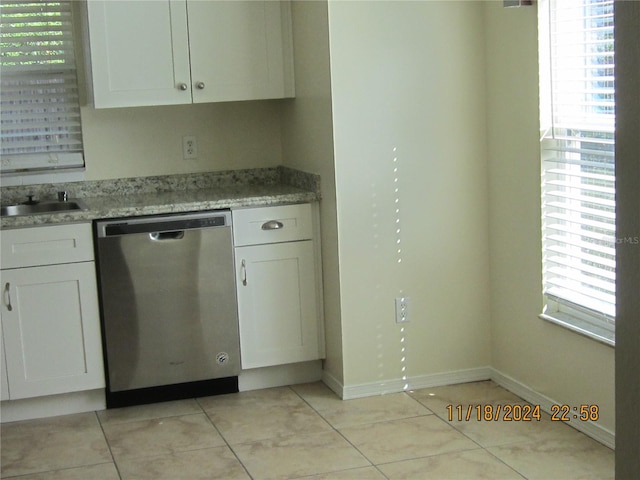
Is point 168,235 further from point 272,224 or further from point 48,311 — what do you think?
point 48,311

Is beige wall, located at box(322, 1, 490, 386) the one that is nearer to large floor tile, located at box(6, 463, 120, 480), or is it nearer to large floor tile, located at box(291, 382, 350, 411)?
large floor tile, located at box(291, 382, 350, 411)

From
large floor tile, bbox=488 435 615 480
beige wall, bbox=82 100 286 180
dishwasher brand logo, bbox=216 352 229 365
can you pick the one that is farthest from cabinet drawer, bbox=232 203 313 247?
large floor tile, bbox=488 435 615 480

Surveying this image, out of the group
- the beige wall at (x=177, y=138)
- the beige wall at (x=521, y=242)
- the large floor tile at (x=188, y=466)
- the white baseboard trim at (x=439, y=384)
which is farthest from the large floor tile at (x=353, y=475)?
the beige wall at (x=177, y=138)

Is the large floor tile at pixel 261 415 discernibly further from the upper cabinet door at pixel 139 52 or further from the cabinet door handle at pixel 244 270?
the upper cabinet door at pixel 139 52

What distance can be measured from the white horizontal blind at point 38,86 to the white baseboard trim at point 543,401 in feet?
7.35

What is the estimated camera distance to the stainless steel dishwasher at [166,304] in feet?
11.8

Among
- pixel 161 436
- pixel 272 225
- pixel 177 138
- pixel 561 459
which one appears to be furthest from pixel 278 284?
pixel 561 459

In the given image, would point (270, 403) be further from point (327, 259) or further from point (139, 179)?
point (139, 179)

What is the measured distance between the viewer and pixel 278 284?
3.79 meters

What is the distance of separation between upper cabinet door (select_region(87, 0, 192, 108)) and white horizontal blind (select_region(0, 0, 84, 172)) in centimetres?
33

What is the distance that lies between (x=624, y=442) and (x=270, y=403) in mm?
3121

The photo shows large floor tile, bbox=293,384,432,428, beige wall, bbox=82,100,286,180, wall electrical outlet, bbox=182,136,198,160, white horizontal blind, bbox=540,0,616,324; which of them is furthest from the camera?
wall electrical outlet, bbox=182,136,198,160

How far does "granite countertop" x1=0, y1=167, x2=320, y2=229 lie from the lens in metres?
3.54

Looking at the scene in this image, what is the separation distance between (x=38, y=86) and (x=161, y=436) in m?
1.74
